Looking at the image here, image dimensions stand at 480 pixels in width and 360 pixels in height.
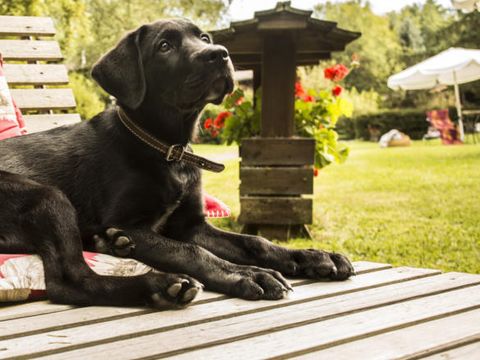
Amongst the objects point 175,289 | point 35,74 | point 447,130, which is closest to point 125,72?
point 175,289

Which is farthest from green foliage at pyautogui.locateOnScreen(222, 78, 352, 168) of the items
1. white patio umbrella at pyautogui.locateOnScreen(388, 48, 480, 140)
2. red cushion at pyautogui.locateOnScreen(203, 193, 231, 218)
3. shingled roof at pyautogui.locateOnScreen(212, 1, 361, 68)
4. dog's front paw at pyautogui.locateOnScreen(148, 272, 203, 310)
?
white patio umbrella at pyautogui.locateOnScreen(388, 48, 480, 140)

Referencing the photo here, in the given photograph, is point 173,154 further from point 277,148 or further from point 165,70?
point 277,148

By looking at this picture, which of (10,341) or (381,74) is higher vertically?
(381,74)

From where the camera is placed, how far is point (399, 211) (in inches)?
285

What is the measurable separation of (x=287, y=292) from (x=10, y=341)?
88 cm

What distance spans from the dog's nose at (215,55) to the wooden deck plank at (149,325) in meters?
0.99

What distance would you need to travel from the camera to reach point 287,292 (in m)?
2.08

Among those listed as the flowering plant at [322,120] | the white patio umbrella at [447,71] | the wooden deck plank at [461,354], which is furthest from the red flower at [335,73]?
the white patio umbrella at [447,71]

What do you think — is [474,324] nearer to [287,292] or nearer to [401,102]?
[287,292]

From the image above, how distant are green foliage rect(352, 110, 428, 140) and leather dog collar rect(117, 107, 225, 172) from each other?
23228mm

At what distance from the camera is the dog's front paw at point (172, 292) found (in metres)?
1.90

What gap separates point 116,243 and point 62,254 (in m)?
0.27

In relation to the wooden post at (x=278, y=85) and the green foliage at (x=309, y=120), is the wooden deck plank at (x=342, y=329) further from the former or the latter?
the green foliage at (x=309, y=120)

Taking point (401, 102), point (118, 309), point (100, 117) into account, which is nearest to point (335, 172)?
point (100, 117)
